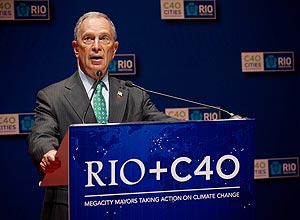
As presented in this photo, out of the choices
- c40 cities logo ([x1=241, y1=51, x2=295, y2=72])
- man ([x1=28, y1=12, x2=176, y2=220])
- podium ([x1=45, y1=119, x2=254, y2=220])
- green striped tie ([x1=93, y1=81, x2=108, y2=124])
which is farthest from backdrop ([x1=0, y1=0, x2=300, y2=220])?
podium ([x1=45, y1=119, x2=254, y2=220])

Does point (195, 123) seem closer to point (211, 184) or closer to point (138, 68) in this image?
point (211, 184)

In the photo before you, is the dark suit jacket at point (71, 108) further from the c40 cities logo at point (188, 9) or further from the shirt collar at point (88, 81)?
the c40 cities logo at point (188, 9)

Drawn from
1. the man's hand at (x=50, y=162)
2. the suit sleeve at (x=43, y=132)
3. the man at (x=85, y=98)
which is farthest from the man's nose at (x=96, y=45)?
the man's hand at (x=50, y=162)

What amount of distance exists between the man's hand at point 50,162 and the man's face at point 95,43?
66 cm

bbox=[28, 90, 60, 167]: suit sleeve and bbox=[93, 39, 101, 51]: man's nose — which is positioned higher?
bbox=[93, 39, 101, 51]: man's nose

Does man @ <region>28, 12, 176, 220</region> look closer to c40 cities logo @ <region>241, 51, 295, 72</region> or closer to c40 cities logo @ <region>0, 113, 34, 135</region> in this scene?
c40 cities logo @ <region>0, 113, 34, 135</region>

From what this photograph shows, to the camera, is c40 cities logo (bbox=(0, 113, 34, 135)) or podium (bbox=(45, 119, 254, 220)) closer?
podium (bbox=(45, 119, 254, 220))

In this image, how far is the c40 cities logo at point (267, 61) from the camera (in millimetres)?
4156

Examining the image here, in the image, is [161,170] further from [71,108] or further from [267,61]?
[267,61]

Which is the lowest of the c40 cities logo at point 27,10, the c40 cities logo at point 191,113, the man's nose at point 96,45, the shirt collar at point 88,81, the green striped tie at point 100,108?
the c40 cities logo at point 191,113

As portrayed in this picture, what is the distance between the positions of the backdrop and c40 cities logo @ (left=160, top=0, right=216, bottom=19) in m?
0.05

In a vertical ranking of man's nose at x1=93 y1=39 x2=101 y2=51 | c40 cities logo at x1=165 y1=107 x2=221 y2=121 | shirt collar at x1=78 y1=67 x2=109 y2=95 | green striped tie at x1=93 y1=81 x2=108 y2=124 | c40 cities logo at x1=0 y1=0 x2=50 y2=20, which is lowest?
c40 cities logo at x1=165 y1=107 x2=221 y2=121

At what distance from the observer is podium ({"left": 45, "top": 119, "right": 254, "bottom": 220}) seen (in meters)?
1.76

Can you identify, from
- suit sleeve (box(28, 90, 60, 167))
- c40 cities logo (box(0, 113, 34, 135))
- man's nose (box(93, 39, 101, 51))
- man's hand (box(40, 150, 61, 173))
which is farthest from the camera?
c40 cities logo (box(0, 113, 34, 135))
